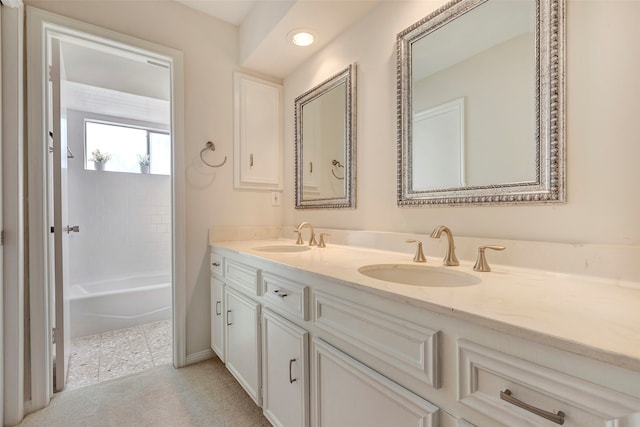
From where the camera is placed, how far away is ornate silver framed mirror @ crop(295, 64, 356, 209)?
1.74 m

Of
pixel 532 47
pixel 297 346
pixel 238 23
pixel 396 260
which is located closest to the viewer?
pixel 532 47

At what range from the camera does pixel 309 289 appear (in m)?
1.08

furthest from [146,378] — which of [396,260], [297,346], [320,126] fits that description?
[320,126]

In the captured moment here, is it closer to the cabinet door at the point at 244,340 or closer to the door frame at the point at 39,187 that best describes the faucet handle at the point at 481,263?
the cabinet door at the point at 244,340

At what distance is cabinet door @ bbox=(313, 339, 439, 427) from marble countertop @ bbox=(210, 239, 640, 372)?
0.80 ft

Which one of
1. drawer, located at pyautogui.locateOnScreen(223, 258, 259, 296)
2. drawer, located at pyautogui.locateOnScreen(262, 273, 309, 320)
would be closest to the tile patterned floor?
drawer, located at pyautogui.locateOnScreen(223, 258, 259, 296)

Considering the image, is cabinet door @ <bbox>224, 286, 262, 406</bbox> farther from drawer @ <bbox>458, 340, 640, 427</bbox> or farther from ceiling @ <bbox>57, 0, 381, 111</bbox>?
ceiling @ <bbox>57, 0, 381, 111</bbox>

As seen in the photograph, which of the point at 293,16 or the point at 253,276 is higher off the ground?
the point at 293,16

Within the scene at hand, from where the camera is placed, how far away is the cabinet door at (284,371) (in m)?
1.10

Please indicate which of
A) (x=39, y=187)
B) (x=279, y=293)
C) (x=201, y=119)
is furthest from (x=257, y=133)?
(x=279, y=293)

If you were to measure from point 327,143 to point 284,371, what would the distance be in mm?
1360

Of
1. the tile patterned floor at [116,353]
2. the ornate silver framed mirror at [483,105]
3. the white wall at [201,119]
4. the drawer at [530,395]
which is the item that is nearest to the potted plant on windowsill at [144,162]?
the tile patterned floor at [116,353]

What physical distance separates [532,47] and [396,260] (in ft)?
3.00

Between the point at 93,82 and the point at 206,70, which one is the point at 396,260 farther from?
the point at 93,82
